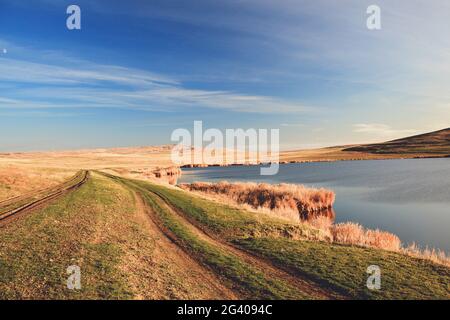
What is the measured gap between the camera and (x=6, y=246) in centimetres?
1627

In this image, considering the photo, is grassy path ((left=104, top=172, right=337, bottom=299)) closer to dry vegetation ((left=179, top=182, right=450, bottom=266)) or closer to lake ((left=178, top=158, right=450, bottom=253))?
dry vegetation ((left=179, top=182, right=450, bottom=266))

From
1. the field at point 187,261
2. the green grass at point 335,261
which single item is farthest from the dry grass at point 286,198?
the field at point 187,261

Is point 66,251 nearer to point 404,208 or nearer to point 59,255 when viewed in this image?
point 59,255

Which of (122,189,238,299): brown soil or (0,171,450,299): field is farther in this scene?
(0,171,450,299): field

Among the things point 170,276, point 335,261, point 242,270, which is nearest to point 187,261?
point 170,276

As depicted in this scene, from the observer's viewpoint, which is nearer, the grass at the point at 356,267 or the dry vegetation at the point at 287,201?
the grass at the point at 356,267

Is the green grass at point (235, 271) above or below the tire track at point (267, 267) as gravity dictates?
above

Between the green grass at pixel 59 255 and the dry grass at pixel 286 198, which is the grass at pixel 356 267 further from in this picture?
the dry grass at pixel 286 198

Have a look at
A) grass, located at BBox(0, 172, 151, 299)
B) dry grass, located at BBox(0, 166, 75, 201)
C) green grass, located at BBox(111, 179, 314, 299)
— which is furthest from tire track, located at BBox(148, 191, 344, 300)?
dry grass, located at BBox(0, 166, 75, 201)

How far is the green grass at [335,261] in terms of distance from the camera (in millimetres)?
12602

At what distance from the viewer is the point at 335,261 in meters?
15.9

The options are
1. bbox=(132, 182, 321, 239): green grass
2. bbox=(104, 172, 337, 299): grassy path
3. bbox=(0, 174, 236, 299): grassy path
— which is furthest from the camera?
bbox=(132, 182, 321, 239): green grass

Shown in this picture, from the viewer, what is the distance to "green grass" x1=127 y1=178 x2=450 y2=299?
1260 cm
